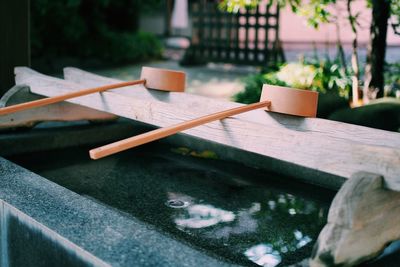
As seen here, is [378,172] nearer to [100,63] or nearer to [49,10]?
[49,10]

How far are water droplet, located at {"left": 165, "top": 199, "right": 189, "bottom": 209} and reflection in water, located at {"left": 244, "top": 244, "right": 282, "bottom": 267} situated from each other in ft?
2.33

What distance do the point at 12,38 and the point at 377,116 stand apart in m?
3.22

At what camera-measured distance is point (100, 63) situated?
35.0 ft

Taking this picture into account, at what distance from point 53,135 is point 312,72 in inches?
118

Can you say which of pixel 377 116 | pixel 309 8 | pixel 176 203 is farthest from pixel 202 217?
pixel 309 8

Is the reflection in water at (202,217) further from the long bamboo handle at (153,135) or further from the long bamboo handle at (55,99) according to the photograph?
the long bamboo handle at (55,99)

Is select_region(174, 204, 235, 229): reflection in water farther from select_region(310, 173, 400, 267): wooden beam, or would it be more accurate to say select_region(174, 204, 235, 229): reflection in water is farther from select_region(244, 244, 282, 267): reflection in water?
select_region(310, 173, 400, 267): wooden beam

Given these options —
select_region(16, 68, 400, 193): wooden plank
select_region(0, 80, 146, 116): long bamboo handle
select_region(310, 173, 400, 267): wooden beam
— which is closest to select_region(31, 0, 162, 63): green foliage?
select_region(0, 80, 146, 116): long bamboo handle

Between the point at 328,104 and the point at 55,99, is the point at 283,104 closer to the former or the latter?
the point at 55,99

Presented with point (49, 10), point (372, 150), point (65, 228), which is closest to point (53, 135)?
point (65, 228)

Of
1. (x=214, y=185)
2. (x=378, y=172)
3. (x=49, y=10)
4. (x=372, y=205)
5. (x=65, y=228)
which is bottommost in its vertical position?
(x=214, y=185)

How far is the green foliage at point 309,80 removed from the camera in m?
5.38

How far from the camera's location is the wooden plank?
1.88 metres

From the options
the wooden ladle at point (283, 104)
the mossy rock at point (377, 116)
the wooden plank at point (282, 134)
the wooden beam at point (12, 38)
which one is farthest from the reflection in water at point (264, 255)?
the wooden beam at point (12, 38)
